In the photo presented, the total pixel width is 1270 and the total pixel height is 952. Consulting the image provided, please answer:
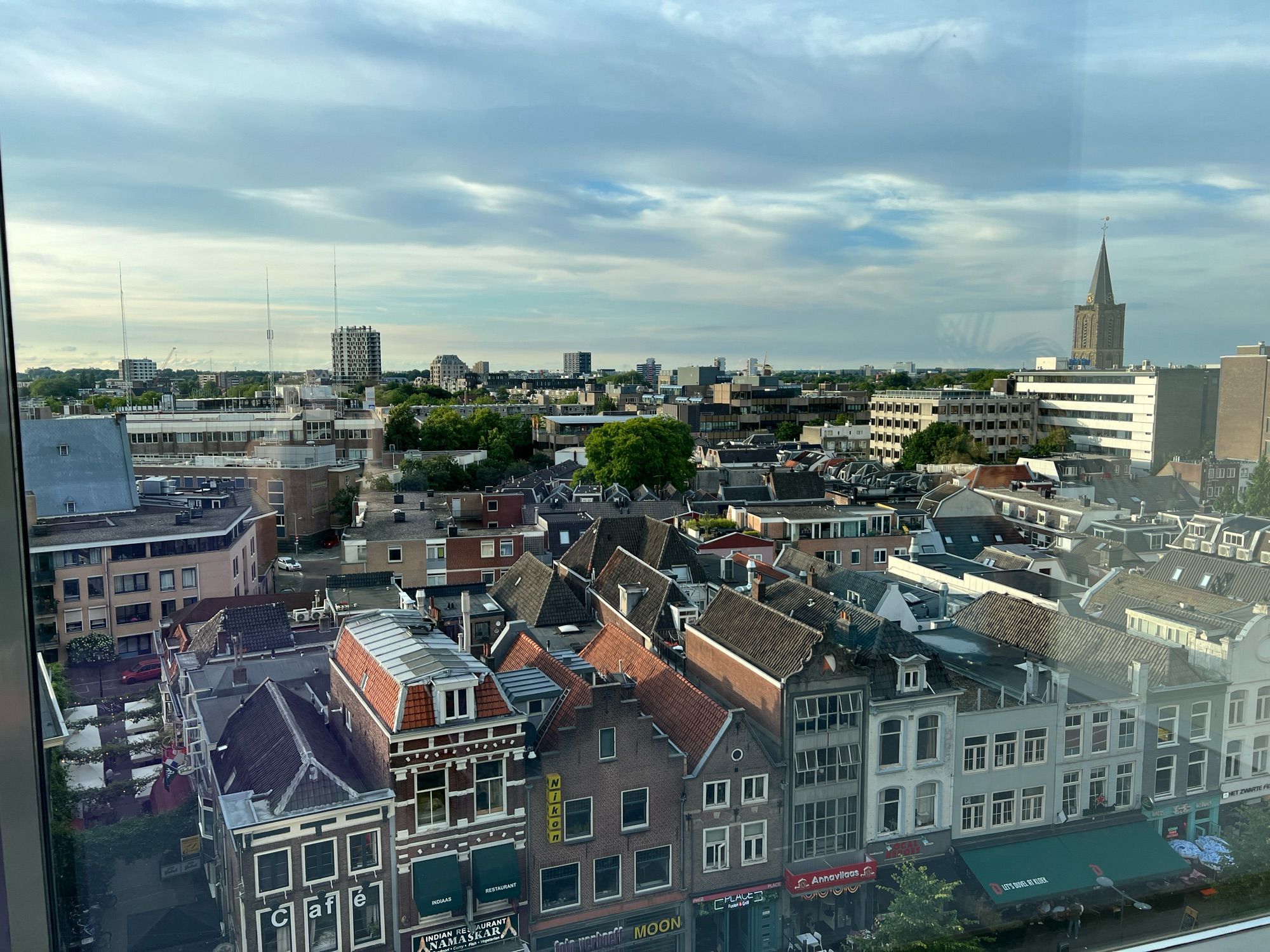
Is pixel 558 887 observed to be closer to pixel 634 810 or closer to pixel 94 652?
pixel 634 810

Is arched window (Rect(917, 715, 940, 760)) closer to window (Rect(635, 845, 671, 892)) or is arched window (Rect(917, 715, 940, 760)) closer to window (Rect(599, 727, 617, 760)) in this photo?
window (Rect(635, 845, 671, 892))

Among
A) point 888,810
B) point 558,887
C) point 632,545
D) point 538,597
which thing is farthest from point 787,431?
point 558,887

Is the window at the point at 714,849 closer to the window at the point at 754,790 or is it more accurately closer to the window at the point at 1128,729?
the window at the point at 754,790

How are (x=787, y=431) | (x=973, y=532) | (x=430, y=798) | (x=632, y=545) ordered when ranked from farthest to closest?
(x=787, y=431), (x=632, y=545), (x=973, y=532), (x=430, y=798)

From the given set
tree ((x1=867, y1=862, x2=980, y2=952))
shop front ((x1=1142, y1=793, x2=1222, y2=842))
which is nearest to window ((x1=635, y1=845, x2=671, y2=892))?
tree ((x1=867, y1=862, x2=980, y2=952))

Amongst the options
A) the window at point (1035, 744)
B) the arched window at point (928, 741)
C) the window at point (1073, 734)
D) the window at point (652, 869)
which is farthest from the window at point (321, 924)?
the window at point (1073, 734)
